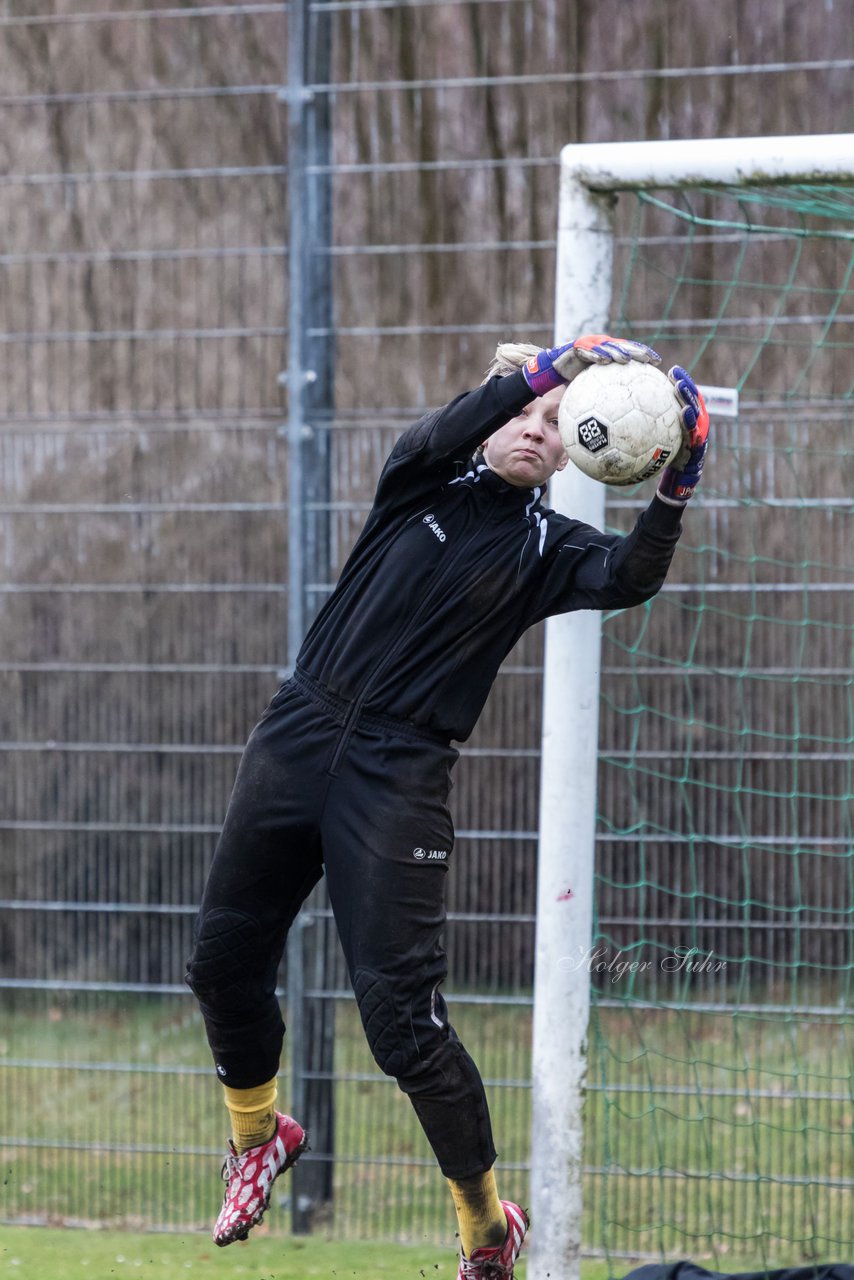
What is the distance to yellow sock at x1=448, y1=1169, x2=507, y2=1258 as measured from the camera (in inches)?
137

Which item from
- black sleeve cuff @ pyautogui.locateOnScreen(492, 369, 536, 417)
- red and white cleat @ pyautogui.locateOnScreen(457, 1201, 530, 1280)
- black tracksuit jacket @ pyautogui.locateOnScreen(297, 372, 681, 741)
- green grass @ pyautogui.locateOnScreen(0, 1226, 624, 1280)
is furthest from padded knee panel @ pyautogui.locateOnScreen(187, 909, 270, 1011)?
green grass @ pyautogui.locateOnScreen(0, 1226, 624, 1280)

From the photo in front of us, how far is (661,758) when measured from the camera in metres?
5.24

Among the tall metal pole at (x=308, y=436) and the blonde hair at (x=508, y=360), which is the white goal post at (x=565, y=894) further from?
the tall metal pole at (x=308, y=436)

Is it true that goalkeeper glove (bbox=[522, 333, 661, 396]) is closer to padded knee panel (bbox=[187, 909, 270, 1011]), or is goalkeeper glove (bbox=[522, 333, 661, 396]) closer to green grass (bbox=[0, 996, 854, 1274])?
padded knee panel (bbox=[187, 909, 270, 1011])

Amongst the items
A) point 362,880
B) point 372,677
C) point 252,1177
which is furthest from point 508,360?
point 252,1177

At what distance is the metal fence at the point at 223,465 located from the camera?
17.2ft

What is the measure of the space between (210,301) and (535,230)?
1196mm

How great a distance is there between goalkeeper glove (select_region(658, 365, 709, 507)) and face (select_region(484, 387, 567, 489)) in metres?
0.32

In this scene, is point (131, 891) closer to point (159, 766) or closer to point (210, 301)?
point (159, 766)

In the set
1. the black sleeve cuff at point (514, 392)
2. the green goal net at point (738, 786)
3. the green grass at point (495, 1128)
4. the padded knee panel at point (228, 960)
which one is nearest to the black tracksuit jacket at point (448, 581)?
the black sleeve cuff at point (514, 392)

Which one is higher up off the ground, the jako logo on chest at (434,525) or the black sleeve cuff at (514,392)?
the black sleeve cuff at (514,392)

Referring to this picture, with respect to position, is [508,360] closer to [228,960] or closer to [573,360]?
[573,360]

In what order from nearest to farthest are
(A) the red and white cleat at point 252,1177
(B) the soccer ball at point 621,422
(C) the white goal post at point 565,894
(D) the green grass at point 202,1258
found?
(B) the soccer ball at point 621,422 < (A) the red and white cleat at point 252,1177 < (C) the white goal post at point 565,894 < (D) the green grass at point 202,1258

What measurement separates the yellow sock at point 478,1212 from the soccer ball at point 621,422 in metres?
1.65
